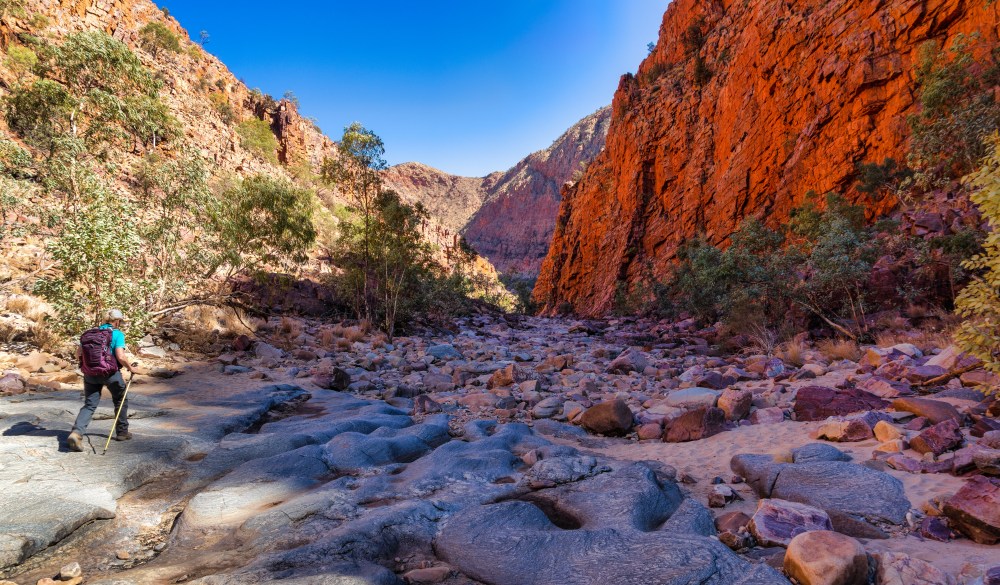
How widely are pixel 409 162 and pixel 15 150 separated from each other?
473 ft

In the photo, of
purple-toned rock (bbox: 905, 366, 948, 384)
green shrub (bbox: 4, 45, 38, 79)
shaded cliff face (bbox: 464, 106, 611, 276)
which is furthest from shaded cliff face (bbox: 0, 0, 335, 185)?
shaded cliff face (bbox: 464, 106, 611, 276)

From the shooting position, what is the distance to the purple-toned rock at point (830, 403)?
5.71 metres

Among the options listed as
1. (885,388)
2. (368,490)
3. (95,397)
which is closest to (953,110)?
(885,388)

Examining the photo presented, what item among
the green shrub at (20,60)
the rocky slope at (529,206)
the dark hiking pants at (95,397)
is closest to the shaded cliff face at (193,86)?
the green shrub at (20,60)

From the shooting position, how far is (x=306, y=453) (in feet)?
16.5

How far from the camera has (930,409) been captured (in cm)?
474

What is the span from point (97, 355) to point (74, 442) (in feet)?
3.39

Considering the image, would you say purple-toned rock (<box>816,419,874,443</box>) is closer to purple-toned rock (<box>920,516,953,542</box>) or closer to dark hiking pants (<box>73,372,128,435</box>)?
purple-toned rock (<box>920,516,953,542</box>)

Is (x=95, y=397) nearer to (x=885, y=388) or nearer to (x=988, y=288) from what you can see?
(x=988, y=288)

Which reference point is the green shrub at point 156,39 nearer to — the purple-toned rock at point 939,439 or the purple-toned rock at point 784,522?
the purple-toned rock at point 784,522

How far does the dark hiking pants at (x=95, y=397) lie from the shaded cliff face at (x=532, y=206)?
10175 centimetres

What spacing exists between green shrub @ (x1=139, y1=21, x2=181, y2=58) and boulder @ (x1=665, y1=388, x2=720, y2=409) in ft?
163

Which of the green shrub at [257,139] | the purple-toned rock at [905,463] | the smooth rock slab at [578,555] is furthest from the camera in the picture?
the green shrub at [257,139]

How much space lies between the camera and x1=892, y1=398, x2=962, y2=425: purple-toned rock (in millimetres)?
4582
